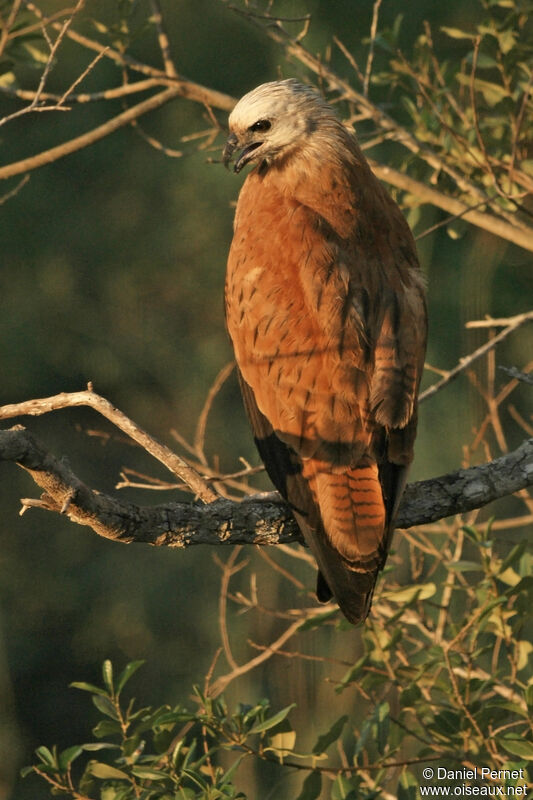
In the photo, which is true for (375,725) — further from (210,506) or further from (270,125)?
(270,125)

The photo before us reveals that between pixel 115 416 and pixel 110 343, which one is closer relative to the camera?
pixel 115 416

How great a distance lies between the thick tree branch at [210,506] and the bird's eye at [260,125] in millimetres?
1294

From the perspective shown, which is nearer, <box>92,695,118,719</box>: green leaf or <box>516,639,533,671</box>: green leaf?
<box>92,695,118,719</box>: green leaf

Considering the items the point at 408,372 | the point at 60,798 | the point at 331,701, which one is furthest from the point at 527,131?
the point at 60,798

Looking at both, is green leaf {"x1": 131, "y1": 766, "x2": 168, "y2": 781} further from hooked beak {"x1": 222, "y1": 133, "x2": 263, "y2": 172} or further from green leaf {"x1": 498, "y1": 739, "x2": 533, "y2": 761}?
hooked beak {"x1": 222, "y1": 133, "x2": 263, "y2": 172}

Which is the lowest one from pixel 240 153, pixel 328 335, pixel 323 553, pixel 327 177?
pixel 323 553

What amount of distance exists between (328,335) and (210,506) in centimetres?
62

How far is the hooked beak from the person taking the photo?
3459 millimetres

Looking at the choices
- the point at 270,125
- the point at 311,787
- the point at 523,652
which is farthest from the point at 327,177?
the point at 311,787

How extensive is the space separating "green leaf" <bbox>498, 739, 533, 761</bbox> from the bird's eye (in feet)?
6.55

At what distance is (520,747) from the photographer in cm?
275

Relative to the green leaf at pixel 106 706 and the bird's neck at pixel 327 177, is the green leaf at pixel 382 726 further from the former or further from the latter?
the bird's neck at pixel 327 177

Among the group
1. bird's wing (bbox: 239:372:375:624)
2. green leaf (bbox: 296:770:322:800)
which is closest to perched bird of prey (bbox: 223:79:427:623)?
bird's wing (bbox: 239:372:375:624)

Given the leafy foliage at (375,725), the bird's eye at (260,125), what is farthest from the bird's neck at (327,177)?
the leafy foliage at (375,725)
